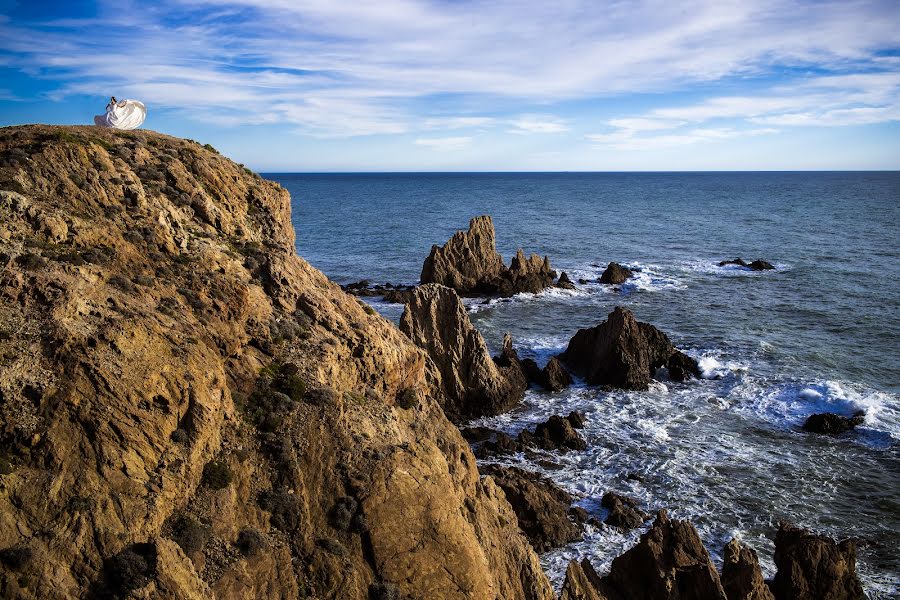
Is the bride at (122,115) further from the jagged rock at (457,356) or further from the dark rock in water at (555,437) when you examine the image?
the dark rock in water at (555,437)

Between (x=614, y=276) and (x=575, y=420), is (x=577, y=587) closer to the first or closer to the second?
(x=575, y=420)

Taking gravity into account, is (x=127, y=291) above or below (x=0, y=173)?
below

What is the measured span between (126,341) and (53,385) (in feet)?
5.97

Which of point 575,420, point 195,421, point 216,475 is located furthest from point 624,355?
point 195,421

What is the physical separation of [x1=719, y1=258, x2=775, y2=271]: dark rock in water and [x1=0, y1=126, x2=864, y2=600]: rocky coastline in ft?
188

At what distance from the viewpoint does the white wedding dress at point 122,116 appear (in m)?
22.8

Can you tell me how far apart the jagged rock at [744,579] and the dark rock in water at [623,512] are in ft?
18.5

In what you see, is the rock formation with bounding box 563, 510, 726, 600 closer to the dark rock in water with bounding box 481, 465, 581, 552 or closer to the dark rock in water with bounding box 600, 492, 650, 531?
the dark rock in water with bounding box 481, 465, 581, 552

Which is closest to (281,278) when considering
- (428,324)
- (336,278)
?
(428,324)

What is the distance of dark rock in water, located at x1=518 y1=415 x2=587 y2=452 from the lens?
102 ft

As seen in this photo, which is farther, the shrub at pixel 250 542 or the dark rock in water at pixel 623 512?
the dark rock in water at pixel 623 512

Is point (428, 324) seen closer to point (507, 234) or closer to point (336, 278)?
point (336, 278)

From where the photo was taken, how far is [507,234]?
104 metres

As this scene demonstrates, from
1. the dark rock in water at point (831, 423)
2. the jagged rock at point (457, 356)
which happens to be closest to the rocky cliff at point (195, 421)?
the jagged rock at point (457, 356)
